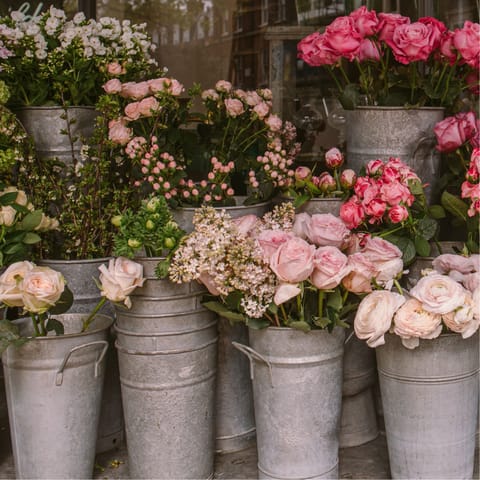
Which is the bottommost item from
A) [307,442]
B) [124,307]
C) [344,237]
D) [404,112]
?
[307,442]

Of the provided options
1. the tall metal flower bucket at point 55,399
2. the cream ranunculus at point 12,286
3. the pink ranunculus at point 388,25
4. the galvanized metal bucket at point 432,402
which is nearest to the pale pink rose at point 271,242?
the galvanized metal bucket at point 432,402

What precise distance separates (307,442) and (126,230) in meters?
0.72

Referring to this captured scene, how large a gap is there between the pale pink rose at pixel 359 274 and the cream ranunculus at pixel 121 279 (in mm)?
520

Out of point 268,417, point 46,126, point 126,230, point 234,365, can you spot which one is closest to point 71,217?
point 46,126

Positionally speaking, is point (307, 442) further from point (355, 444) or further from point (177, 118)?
point (177, 118)

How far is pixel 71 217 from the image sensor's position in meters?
2.51

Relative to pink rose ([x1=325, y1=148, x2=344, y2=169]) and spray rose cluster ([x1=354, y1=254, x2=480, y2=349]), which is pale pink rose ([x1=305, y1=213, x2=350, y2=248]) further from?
A: pink rose ([x1=325, y1=148, x2=344, y2=169])

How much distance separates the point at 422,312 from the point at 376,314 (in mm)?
111

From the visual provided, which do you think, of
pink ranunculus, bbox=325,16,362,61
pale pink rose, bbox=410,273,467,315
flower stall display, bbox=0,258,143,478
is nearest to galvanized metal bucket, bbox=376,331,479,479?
pale pink rose, bbox=410,273,467,315

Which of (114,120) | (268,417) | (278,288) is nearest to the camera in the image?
(278,288)

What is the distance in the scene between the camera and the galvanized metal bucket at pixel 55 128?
2557mm

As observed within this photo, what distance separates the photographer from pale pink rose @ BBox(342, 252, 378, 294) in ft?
6.70

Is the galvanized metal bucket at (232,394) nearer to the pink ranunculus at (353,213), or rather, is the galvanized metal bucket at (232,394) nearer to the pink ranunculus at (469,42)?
the pink ranunculus at (353,213)

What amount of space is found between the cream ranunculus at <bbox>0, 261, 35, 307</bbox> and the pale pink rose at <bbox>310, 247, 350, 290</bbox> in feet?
2.42
